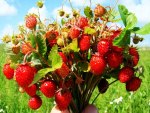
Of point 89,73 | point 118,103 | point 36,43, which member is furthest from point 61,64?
point 118,103

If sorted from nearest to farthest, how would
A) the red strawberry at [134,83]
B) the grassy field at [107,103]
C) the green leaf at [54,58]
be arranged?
the green leaf at [54,58]
the red strawberry at [134,83]
the grassy field at [107,103]

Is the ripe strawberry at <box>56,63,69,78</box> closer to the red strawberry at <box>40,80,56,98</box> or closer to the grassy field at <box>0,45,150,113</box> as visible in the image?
the red strawberry at <box>40,80,56,98</box>

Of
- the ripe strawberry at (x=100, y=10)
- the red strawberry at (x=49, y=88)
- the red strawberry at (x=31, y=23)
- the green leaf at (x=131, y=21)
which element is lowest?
the red strawberry at (x=49, y=88)

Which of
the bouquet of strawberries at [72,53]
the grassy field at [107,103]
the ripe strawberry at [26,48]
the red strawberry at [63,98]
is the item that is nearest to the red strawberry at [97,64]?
the bouquet of strawberries at [72,53]

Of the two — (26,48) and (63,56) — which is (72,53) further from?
(26,48)

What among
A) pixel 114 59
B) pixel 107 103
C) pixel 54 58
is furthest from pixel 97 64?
pixel 107 103

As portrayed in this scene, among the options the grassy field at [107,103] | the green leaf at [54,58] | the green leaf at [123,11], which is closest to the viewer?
the green leaf at [54,58]

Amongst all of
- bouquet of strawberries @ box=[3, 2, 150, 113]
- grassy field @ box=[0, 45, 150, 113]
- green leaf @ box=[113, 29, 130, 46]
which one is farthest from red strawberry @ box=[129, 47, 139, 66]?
grassy field @ box=[0, 45, 150, 113]

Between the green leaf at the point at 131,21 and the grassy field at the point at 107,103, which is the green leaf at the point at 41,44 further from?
the grassy field at the point at 107,103
